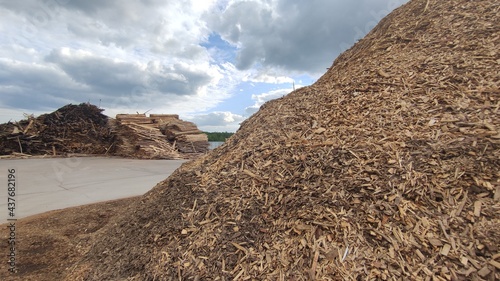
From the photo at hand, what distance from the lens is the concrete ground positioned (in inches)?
192

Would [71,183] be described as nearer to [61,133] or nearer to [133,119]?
[133,119]

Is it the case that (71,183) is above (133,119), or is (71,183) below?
below

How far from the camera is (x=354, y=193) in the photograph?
234cm

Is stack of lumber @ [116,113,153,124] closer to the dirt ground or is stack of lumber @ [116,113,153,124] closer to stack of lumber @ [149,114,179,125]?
stack of lumber @ [149,114,179,125]

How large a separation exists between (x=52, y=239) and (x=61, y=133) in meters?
9.61

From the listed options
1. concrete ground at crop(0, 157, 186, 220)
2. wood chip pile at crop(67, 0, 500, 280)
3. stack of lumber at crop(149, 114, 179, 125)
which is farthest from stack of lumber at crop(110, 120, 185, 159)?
wood chip pile at crop(67, 0, 500, 280)

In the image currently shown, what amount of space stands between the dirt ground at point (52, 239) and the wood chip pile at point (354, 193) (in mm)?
271

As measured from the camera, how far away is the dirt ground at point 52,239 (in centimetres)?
292

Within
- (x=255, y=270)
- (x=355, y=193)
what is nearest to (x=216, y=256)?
(x=255, y=270)

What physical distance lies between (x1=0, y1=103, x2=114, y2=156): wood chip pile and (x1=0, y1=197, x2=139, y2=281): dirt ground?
8.14 metres

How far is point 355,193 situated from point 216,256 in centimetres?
121

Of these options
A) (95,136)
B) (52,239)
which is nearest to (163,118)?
(95,136)

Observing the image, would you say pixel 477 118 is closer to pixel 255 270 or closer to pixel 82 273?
pixel 255 270

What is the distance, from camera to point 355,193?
2334 mm
